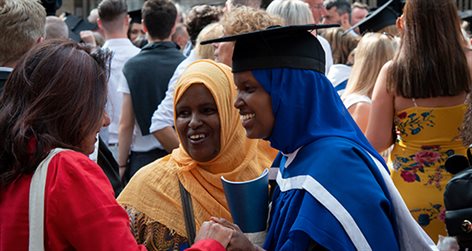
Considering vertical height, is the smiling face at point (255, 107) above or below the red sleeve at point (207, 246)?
above

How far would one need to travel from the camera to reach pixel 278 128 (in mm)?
3314

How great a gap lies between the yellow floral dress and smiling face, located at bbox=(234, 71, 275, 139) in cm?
209

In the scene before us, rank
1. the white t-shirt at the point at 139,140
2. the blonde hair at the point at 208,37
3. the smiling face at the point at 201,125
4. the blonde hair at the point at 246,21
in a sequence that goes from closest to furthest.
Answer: the smiling face at the point at 201,125, the blonde hair at the point at 246,21, the blonde hair at the point at 208,37, the white t-shirt at the point at 139,140

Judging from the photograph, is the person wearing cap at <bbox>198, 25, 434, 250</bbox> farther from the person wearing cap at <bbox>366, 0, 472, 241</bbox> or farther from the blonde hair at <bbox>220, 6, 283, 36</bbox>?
the person wearing cap at <bbox>366, 0, 472, 241</bbox>

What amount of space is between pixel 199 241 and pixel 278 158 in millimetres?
700

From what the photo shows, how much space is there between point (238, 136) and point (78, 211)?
1.57 meters

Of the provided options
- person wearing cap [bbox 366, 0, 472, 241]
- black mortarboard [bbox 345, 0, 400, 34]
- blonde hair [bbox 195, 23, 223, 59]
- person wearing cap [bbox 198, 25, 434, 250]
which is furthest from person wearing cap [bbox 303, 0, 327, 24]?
person wearing cap [bbox 198, 25, 434, 250]

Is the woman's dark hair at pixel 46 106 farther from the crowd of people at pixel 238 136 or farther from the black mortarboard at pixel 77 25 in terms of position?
the black mortarboard at pixel 77 25

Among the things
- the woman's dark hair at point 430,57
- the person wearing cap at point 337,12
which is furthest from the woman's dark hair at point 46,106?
the person wearing cap at point 337,12

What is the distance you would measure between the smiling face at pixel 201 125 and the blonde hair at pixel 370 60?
2389mm

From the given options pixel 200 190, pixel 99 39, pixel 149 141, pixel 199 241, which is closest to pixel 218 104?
pixel 200 190

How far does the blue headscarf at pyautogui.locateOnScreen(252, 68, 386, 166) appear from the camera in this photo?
10.7ft

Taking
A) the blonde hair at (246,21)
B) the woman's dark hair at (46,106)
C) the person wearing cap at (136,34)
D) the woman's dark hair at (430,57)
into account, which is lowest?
the person wearing cap at (136,34)

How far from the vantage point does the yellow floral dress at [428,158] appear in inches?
204
